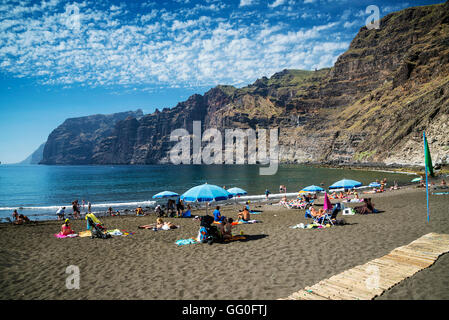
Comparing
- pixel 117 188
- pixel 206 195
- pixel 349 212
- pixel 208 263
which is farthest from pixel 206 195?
pixel 117 188

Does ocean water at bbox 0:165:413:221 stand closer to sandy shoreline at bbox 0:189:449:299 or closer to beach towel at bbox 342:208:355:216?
sandy shoreline at bbox 0:189:449:299

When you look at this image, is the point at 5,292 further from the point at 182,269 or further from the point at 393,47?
the point at 393,47

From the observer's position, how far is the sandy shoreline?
22.0ft

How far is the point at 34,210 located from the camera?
116 feet

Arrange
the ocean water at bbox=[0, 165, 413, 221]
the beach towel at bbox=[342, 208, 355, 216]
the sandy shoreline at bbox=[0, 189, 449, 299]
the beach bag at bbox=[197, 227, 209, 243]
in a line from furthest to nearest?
the ocean water at bbox=[0, 165, 413, 221]
the beach towel at bbox=[342, 208, 355, 216]
the beach bag at bbox=[197, 227, 209, 243]
the sandy shoreline at bbox=[0, 189, 449, 299]

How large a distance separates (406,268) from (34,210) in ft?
139

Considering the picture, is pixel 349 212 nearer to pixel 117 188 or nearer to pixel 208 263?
pixel 208 263

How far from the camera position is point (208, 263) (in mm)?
8953

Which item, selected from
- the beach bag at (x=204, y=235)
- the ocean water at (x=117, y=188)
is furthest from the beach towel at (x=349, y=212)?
the ocean water at (x=117, y=188)

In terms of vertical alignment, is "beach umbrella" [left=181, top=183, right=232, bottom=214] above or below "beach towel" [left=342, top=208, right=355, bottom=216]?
above

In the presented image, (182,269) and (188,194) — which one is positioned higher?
(188,194)

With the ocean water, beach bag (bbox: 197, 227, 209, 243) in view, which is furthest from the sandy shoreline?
the ocean water
